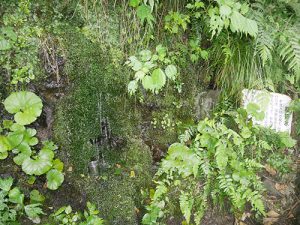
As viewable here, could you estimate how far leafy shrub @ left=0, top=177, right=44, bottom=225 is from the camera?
2.50 metres

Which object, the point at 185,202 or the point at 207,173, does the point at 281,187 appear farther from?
the point at 185,202

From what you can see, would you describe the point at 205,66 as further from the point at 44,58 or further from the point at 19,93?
the point at 19,93

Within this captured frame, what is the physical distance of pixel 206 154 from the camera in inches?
111

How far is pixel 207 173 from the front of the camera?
2.74 m

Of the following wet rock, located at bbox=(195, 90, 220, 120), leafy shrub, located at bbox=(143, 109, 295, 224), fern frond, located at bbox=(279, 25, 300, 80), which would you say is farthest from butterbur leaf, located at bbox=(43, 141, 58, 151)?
fern frond, located at bbox=(279, 25, 300, 80)

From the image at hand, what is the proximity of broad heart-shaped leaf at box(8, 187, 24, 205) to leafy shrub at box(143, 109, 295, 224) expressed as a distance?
3.64ft

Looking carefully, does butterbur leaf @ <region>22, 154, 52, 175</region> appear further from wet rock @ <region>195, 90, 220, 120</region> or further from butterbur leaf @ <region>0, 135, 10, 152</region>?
wet rock @ <region>195, 90, 220, 120</region>

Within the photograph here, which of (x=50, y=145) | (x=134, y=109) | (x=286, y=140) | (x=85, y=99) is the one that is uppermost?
(x=85, y=99)

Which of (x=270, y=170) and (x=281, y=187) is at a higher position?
(x=270, y=170)

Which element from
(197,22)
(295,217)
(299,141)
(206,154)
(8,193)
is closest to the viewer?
(8,193)

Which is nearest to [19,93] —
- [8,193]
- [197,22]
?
[8,193]

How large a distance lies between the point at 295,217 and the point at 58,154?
2587 millimetres

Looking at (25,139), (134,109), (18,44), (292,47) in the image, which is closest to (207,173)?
(134,109)

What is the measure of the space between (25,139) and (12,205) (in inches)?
22.9
